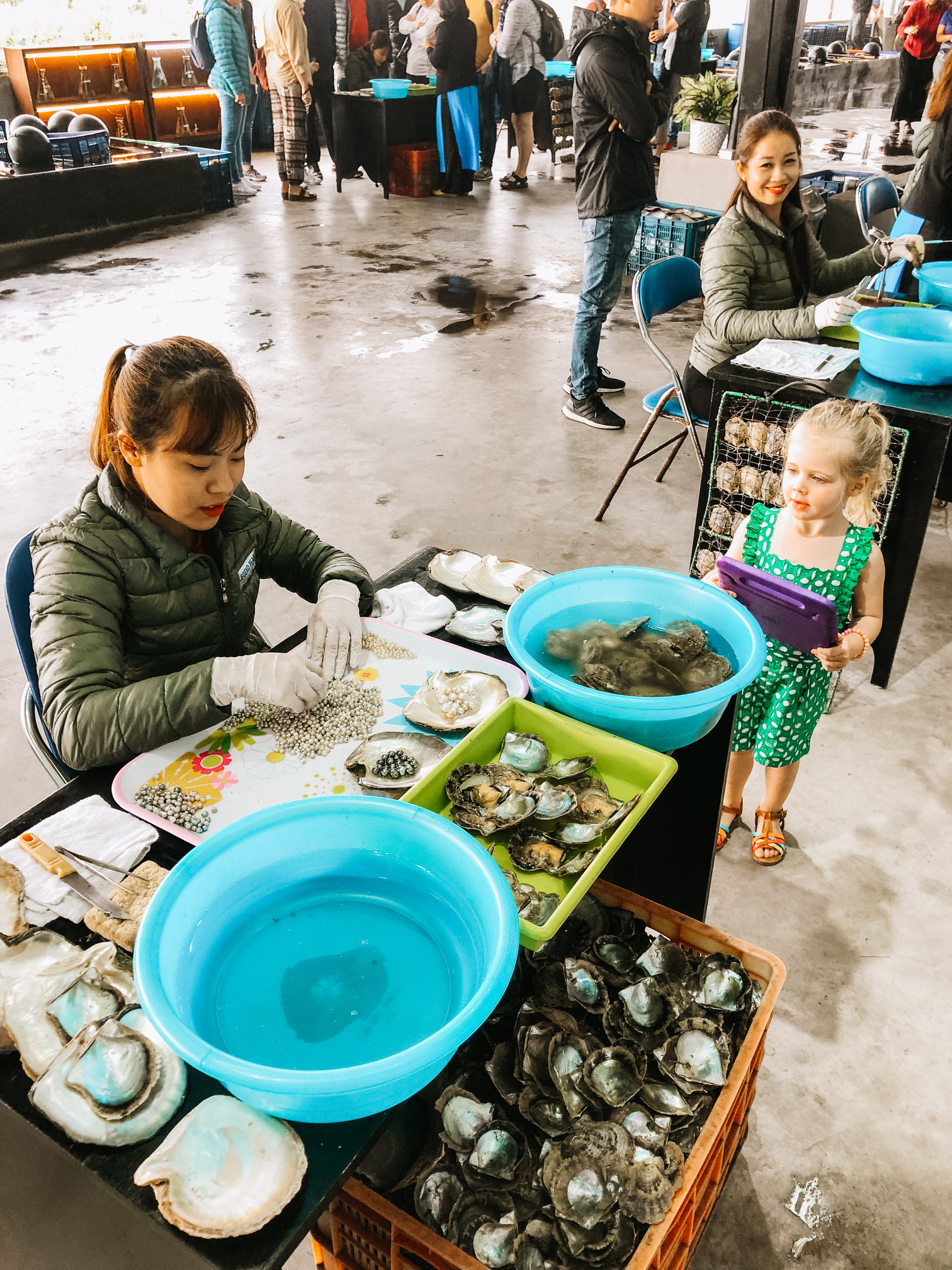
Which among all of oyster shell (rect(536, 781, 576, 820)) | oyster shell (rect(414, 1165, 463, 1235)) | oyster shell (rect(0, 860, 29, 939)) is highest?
oyster shell (rect(536, 781, 576, 820))

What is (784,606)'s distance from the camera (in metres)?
1.60

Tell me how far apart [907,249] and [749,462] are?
115 cm

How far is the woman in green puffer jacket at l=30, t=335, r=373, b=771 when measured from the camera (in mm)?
1361

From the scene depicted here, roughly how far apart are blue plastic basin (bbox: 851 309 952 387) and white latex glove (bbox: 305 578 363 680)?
5.97 ft

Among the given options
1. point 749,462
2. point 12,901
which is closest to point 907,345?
point 749,462

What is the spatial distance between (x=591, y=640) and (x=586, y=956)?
48cm

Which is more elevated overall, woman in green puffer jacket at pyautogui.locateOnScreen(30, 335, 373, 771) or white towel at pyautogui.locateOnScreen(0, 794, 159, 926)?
woman in green puffer jacket at pyautogui.locateOnScreen(30, 335, 373, 771)

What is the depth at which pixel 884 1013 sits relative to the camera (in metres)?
1.88

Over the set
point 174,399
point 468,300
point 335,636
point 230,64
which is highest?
point 230,64

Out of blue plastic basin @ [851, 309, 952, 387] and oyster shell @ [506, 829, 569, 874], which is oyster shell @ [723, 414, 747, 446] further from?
oyster shell @ [506, 829, 569, 874]

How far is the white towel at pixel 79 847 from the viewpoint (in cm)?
109

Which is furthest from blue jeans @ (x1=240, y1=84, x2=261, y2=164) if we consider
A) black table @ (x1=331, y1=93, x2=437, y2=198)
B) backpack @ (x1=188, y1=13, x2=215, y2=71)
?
black table @ (x1=331, y1=93, x2=437, y2=198)

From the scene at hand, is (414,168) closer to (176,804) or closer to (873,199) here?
(873,199)

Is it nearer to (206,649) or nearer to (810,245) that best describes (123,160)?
(810,245)
